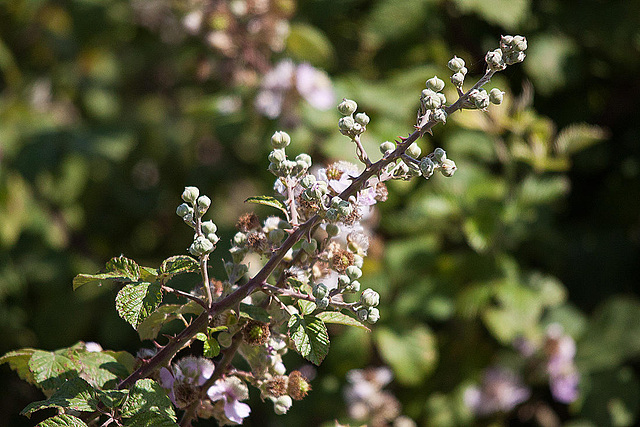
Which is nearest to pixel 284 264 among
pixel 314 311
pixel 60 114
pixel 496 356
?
pixel 314 311

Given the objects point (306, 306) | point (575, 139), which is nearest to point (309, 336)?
point (306, 306)

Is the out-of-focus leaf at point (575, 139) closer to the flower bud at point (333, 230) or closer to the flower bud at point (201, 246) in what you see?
the flower bud at point (333, 230)

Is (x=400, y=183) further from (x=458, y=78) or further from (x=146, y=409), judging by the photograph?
(x=146, y=409)

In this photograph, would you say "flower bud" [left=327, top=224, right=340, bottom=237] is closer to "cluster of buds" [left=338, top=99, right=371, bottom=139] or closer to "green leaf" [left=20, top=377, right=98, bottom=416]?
"cluster of buds" [left=338, top=99, right=371, bottom=139]

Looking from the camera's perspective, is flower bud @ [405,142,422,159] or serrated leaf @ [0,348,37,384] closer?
flower bud @ [405,142,422,159]

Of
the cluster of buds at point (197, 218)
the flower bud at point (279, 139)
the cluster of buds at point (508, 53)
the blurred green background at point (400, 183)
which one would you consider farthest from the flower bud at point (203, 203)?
the blurred green background at point (400, 183)

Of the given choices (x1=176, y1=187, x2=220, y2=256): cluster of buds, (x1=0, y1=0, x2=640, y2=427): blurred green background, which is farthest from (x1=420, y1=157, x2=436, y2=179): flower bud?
(x1=0, y1=0, x2=640, y2=427): blurred green background
